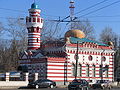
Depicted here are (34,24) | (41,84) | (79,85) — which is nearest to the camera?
(79,85)

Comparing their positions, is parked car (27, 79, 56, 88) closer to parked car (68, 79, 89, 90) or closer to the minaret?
parked car (68, 79, 89, 90)

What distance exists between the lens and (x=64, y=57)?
57781mm

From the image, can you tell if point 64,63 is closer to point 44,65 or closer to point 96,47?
point 44,65

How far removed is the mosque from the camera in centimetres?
5650

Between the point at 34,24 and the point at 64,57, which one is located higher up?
the point at 34,24

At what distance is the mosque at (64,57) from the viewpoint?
185 ft

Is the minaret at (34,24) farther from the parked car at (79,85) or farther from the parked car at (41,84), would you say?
the parked car at (79,85)

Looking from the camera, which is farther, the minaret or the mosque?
the minaret

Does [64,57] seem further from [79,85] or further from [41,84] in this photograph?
[79,85]

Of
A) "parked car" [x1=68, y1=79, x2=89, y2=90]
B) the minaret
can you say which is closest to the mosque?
the minaret

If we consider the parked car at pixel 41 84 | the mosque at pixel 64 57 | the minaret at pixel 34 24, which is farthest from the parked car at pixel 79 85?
the minaret at pixel 34 24

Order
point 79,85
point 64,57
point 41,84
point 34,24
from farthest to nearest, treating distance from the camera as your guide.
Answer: point 34,24, point 64,57, point 41,84, point 79,85

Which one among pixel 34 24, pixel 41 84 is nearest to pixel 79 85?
pixel 41 84

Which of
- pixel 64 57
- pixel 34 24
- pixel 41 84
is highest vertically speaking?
pixel 34 24
